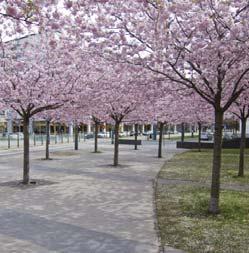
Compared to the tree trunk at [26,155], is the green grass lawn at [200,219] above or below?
below

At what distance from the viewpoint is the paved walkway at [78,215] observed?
7125 mm

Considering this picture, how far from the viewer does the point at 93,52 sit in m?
9.81

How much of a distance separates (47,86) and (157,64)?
5.55 meters

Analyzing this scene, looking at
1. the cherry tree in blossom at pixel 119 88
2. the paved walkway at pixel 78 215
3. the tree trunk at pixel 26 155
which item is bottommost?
the paved walkway at pixel 78 215

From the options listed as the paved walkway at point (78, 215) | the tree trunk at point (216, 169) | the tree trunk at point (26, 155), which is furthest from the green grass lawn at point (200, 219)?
the tree trunk at point (26, 155)

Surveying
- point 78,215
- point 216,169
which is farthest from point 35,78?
point 216,169

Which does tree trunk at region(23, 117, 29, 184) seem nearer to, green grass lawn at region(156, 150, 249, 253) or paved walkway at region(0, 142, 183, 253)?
paved walkway at region(0, 142, 183, 253)

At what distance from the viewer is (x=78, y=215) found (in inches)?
372

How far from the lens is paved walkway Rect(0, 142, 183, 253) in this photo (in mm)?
7125

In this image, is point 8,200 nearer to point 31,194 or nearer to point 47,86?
point 31,194

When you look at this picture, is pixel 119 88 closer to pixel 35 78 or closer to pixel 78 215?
pixel 35 78

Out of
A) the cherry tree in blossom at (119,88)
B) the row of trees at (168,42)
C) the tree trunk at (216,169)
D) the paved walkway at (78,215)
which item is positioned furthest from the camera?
the cherry tree in blossom at (119,88)

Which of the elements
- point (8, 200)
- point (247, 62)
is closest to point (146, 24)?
point (247, 62)

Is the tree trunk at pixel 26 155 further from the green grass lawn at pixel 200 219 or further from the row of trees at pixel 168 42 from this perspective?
the green grass lawn at pixel 200 219
